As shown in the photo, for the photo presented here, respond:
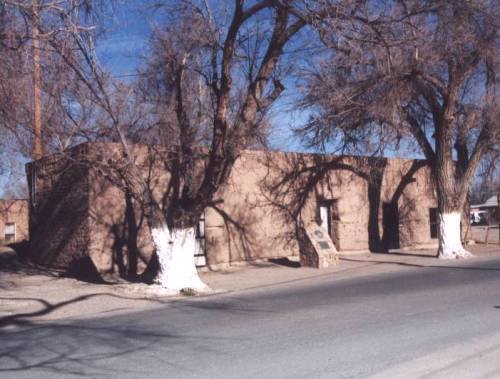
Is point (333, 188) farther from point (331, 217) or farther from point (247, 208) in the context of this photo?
point (247, 208)

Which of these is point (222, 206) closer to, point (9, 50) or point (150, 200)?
point (150, 200)

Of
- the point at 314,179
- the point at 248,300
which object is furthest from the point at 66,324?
the point at 314,179

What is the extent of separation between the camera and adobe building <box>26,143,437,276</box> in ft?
57.5

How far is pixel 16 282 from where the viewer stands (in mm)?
16766

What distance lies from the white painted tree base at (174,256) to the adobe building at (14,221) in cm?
2159

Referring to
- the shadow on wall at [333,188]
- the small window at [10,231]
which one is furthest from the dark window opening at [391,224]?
the small window at [10,231]

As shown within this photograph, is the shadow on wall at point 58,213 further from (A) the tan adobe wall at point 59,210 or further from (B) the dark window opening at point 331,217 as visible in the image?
(B) the dark window opening at point 331,217

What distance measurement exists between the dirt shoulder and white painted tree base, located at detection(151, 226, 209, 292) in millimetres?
415

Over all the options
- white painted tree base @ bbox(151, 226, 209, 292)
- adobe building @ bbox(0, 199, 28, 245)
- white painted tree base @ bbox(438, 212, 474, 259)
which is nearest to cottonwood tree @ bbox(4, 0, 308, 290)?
white painted tree base @ bbox(151, 226, 209, 292)

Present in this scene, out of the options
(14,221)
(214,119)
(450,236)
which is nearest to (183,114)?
(214,119)

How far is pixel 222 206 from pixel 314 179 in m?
4.64

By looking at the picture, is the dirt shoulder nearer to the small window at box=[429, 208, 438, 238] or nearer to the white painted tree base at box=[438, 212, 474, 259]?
the white painted tree base at box=[438, 212, 474, 259]

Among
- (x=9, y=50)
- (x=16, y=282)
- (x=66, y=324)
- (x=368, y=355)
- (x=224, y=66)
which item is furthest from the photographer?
(x=16, y=282)

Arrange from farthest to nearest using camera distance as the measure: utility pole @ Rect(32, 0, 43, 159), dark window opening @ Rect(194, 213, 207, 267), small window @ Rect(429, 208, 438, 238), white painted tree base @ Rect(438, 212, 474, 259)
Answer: small window @ Rect(429, 208, 438, 238) < white painted tree base @ Rect(438, 212, 474, 259) < dark window opening @ Rect(194, 213, 207, 267) < utility pole @ Rect(32, 0, 43, 159)
